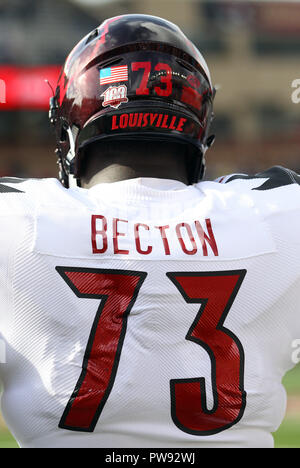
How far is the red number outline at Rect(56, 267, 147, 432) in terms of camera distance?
187 cm

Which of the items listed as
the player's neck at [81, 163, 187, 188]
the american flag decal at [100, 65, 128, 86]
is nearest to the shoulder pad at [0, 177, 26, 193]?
the player's neck at [81, 163, 187, 188]

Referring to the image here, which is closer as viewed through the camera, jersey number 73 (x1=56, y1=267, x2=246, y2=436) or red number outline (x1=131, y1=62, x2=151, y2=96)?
jersey number 73 (x1=56, y1=267, x2=246, y2=436)

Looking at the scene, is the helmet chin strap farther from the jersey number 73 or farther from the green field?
the green field

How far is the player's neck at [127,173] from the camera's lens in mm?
2133

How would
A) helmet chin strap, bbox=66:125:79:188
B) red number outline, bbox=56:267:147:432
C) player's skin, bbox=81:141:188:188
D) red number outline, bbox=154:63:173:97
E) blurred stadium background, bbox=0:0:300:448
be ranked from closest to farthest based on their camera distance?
red number outline, bbox=56:267:147:432, player's skin, bbox=81:141:188:188, red number outline, bbox=154:63:173:97, helmet chin strap, bbox=66:125:79:188, blurred stadium background, bbox=0:0:300:448

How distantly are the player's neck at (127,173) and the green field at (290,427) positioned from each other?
12.8 feet

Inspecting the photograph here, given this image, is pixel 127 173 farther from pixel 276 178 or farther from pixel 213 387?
pixel 213 387

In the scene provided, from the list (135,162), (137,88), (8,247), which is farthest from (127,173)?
(8,247)

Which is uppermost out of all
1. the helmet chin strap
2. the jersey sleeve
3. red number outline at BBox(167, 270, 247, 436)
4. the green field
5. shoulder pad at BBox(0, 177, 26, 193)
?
the helmet chin strap

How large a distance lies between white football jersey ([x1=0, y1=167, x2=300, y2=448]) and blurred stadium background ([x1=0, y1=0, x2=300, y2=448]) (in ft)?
74.1

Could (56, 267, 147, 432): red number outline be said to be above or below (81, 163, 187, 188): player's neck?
below

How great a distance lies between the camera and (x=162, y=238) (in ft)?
6.39

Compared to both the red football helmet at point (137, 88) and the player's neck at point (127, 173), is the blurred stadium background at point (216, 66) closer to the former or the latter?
the red football helmet at point (137, 88)
